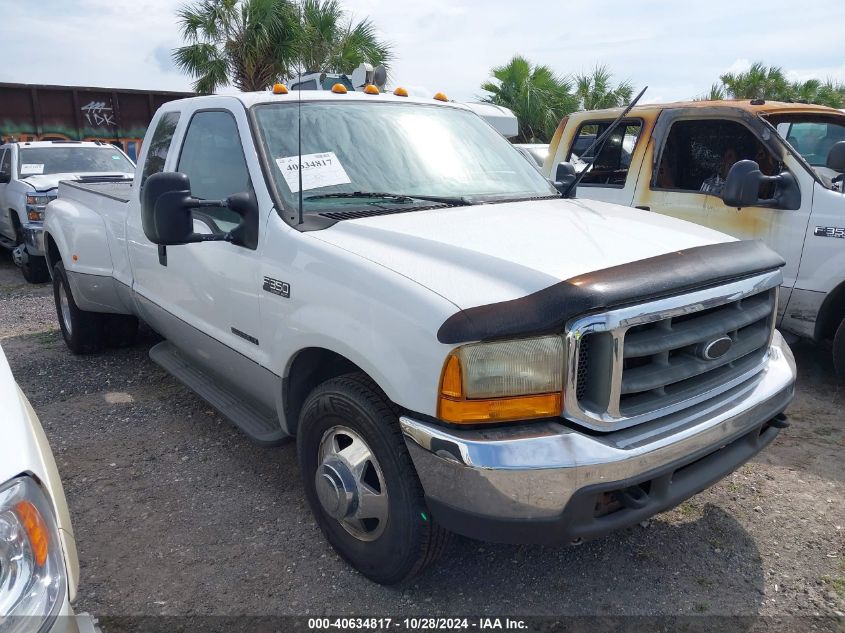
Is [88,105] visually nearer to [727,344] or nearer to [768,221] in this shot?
[768,221]

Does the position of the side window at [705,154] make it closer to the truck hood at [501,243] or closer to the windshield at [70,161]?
the truck hood at [501,243]

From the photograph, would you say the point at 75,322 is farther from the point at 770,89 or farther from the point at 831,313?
the point at 770,89

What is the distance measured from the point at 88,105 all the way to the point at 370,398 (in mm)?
14387

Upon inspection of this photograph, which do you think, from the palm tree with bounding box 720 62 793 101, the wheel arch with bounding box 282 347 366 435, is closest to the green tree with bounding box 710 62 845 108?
the palm tree with bounding box 720 62 793 101

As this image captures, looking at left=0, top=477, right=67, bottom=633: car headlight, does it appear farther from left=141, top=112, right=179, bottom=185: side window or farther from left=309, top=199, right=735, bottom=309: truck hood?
left=141, top=112, right=179, bottom=185: side window

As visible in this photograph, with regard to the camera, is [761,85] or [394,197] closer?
[394,197]

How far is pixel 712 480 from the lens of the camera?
2434mm

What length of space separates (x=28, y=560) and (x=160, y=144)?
3237mm

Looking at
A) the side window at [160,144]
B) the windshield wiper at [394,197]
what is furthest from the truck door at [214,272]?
the windshield wiper at [394,197]

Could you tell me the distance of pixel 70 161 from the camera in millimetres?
9820

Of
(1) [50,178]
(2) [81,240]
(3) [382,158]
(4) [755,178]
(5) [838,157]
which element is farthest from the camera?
(1) [50,178]

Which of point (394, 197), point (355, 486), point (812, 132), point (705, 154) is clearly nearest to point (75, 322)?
point (394, 197)

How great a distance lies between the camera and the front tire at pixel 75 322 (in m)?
5.31

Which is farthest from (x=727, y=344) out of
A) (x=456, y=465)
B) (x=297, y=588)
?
(x=297, y=588)
